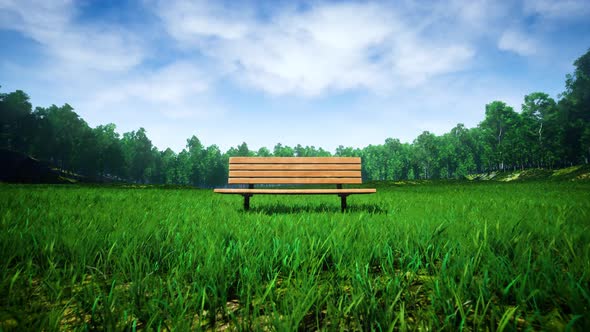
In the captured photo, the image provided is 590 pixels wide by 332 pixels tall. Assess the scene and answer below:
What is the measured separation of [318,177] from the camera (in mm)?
5809

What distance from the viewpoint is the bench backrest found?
5789mm

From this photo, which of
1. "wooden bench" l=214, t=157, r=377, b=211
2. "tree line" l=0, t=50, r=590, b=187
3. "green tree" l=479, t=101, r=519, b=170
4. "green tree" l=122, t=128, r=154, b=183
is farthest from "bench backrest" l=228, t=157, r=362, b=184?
"green tree" l=122, t=128, r=154, b=183

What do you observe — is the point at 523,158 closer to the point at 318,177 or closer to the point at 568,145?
the point at 568,145

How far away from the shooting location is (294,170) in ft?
19.3

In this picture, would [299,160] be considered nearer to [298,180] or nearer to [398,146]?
[298,180]

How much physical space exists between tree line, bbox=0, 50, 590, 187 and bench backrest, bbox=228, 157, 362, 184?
6217 cm

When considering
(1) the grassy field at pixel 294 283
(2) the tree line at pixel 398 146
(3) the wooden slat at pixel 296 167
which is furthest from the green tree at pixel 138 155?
(1) the grassy field at pixel 294 283

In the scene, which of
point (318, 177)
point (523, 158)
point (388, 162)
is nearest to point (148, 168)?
point (388, 162)

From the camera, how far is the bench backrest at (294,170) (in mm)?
5789

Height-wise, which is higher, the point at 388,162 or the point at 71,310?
the point at 388,162

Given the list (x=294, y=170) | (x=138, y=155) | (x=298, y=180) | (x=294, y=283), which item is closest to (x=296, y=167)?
(x=294, y=170)

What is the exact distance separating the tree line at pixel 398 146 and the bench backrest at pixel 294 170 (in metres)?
62.2

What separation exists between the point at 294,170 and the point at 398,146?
11522 cm

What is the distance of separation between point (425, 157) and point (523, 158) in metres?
31.7
